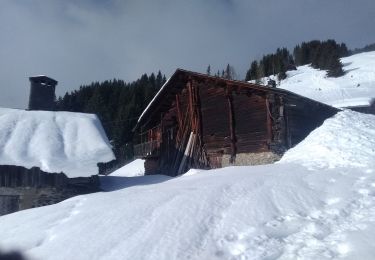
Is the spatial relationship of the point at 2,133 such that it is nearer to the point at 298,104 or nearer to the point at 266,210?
the point at 298,104

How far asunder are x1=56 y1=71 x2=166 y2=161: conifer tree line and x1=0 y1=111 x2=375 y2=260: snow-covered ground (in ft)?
107

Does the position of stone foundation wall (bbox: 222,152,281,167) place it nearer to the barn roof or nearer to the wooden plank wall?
the barn roof

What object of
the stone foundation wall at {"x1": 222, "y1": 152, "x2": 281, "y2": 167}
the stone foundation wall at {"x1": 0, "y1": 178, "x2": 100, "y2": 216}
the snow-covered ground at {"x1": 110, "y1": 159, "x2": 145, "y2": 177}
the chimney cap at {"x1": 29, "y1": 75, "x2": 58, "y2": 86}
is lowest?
the stone foundation wall at {"x1": 0, "y1": 178, "x2": 100, "y2": 216}

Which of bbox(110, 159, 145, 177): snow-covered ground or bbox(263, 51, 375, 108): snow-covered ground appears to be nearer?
bbox(110, 159, 145, 177): snow-covered ground

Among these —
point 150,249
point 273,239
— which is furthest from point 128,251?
point 273,239

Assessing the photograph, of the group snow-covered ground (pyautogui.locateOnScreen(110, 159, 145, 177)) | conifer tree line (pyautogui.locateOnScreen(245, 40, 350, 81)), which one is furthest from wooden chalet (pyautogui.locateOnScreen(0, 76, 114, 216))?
conifer tree line (pyautogui.locateOnScreen(245, 40, 350, 81))

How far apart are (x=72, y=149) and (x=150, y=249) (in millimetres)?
13565

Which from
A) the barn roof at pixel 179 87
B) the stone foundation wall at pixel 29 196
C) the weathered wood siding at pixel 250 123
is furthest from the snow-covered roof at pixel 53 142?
the weathered wood siding at pixel 250 123

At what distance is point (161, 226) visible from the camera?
855 cm

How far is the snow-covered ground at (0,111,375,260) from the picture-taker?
740 cm

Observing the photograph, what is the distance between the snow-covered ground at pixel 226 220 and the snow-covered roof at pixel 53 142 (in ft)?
22.6

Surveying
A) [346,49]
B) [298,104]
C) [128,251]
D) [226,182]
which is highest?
[346,49]

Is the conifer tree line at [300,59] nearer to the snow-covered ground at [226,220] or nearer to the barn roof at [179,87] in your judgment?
the barn roof at [179,87]

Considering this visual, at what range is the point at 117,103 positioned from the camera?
55.2 metres
